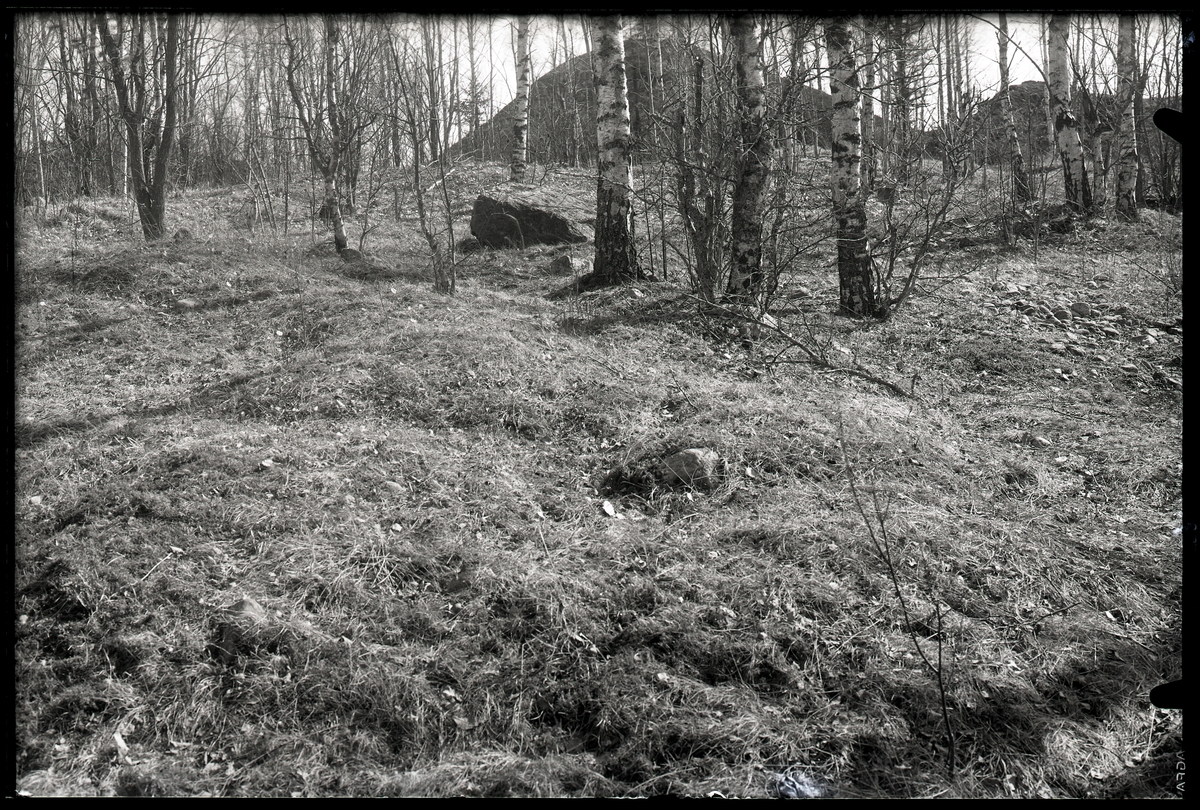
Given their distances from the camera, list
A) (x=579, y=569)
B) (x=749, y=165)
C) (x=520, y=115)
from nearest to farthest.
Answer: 1. (x=579, y=569)
2. (x=749, y=165)
3. (x=520, y=115)

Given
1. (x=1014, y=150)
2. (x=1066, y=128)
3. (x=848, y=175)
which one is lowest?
(x=848, y=175)

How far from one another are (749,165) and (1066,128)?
6.53 meters

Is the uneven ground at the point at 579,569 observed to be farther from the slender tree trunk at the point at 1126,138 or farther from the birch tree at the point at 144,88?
the slender tree trunk at the point at 1126,138

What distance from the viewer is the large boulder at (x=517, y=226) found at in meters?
9.48

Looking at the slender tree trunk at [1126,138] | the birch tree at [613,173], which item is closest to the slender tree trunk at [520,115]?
the birch tree at [613,173]

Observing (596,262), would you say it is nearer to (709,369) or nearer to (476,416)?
(709,369)

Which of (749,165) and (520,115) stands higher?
(520,115)

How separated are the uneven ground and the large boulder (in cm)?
398

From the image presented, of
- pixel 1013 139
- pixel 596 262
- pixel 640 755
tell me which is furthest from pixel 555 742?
pixel 1013 139

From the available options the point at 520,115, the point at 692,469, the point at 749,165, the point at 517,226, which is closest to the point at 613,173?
the point at 749,165

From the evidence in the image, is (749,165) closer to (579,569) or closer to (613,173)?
(613,173)

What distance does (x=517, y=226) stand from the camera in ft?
31.0

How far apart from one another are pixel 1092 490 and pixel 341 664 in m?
3.43

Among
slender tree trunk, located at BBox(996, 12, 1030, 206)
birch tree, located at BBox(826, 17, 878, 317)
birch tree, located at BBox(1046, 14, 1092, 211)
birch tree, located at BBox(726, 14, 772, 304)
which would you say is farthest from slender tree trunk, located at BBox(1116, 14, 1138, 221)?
birch tree, located at BBox(726, 14, 772, 304)
